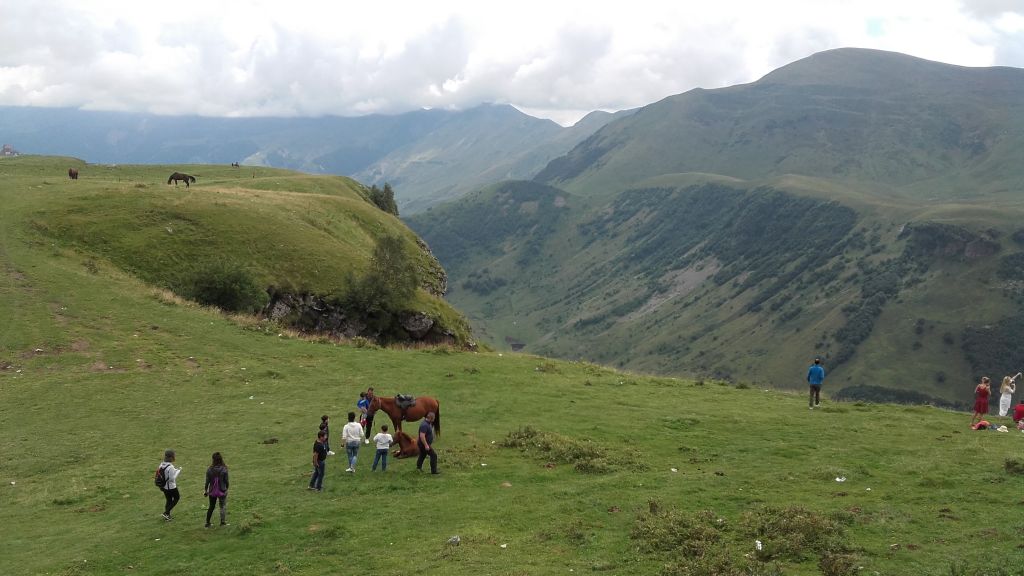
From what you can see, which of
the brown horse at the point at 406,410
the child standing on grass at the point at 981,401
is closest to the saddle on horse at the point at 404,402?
the brown horse at the point at 406,410

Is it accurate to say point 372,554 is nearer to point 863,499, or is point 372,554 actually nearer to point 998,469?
point 863,499

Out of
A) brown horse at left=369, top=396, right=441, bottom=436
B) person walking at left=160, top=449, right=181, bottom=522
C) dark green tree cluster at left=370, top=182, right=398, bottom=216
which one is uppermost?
dark green tree cluster at left=370, top=182, right=398, bottom=216

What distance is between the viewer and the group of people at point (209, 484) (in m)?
19.4

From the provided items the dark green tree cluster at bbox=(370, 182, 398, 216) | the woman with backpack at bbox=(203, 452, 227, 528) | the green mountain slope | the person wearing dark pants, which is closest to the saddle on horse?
the person wearing dark pants

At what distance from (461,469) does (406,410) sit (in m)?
4.06

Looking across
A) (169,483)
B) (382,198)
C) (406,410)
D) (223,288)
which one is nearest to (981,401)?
(406,410)

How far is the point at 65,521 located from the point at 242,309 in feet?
100

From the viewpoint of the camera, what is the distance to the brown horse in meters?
26.5

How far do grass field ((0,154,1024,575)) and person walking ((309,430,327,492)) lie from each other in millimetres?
555

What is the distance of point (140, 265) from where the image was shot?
50938 mm

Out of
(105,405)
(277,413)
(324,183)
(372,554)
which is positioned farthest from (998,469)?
(324,183)

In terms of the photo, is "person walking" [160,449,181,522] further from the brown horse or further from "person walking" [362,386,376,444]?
the brown horse

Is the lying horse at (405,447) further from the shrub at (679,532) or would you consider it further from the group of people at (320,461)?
the shrub at (679,532)

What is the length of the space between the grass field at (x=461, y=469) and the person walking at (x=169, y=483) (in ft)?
1.74
